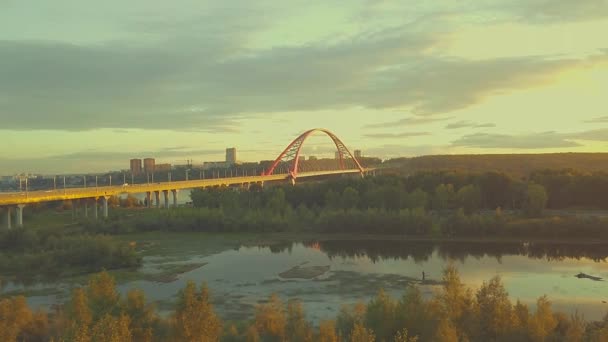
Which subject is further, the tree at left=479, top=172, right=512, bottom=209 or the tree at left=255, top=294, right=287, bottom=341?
the tree at left=479, top=172, right=512, bottom=209

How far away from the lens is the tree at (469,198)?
126 ft

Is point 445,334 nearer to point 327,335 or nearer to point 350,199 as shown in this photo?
Answer: point 327,335

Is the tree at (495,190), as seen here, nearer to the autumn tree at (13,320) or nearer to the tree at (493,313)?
the tree at (493,313)

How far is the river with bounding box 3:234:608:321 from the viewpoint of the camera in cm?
1780

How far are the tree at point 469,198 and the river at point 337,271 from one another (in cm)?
872

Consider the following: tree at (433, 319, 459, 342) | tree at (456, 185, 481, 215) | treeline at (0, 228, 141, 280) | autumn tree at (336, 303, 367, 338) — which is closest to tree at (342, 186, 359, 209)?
tree at (456, 185, 481, 215)

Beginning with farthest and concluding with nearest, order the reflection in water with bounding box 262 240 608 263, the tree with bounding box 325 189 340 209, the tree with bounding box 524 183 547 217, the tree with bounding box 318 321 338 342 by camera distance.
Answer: the tree with bounding box 325 189 340 209 < the tree with bounding box 524 183 547 217 < the reflection in water with bounding box 262 240 608 263 < the tree with bounding box 318 321 338 342

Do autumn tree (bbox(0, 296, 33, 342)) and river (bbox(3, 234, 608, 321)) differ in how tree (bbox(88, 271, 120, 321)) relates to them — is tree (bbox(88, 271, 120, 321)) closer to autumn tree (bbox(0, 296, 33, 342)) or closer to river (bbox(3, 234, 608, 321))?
autumn tree (bbox(0, 296, 33, 342))

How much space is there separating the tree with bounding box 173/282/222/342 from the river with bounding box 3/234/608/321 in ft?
18.6

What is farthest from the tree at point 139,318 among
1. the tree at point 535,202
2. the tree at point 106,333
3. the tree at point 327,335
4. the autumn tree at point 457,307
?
the tree at point 535,202

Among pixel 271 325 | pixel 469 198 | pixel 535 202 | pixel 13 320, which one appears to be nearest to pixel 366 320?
pixel 271 325

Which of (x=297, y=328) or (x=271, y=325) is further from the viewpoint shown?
(x=271, y=325)

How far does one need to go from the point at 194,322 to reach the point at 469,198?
3183cm

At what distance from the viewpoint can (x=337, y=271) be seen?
75.2 ft
